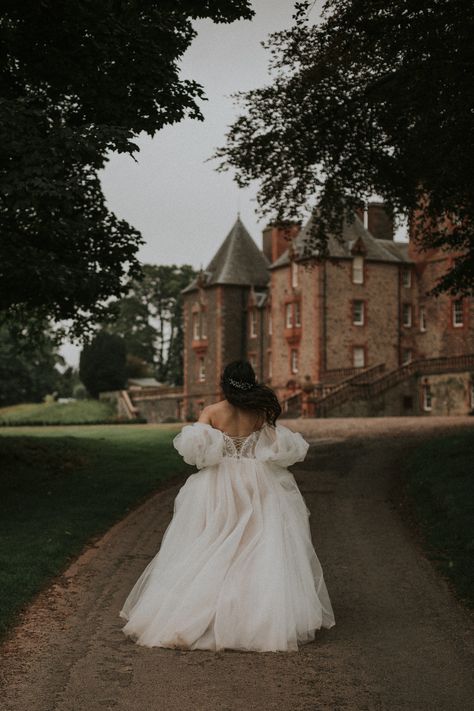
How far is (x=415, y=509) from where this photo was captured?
13438 millimetres

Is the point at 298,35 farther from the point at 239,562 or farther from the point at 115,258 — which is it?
the point at 239,562

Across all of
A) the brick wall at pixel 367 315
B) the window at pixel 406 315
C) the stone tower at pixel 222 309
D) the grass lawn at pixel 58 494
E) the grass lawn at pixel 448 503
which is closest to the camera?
the grass lawn at pixel 58 494

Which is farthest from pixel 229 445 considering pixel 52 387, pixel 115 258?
pixel 52 387

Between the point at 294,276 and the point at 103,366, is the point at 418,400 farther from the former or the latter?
the point at 103,366

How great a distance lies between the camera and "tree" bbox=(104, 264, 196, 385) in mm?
87062

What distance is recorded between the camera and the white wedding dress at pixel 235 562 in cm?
621

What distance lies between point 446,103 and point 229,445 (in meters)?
7.16

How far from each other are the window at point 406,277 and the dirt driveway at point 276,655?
4658 cm

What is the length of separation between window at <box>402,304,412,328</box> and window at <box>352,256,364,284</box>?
3654 millimetres

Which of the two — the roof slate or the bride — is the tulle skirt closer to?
the bride

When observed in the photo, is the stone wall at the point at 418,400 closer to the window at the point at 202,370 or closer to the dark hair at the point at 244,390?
the window at the point at 202,370

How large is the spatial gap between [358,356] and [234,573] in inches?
1888

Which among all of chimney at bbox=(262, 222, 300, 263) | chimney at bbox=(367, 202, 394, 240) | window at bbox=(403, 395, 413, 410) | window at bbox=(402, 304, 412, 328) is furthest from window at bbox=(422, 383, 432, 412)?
chimney at bbox=(367, 202, 394, 240)

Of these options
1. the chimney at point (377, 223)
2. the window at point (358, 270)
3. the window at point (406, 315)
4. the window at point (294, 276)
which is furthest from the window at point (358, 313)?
the chimney at point (377, 223)
